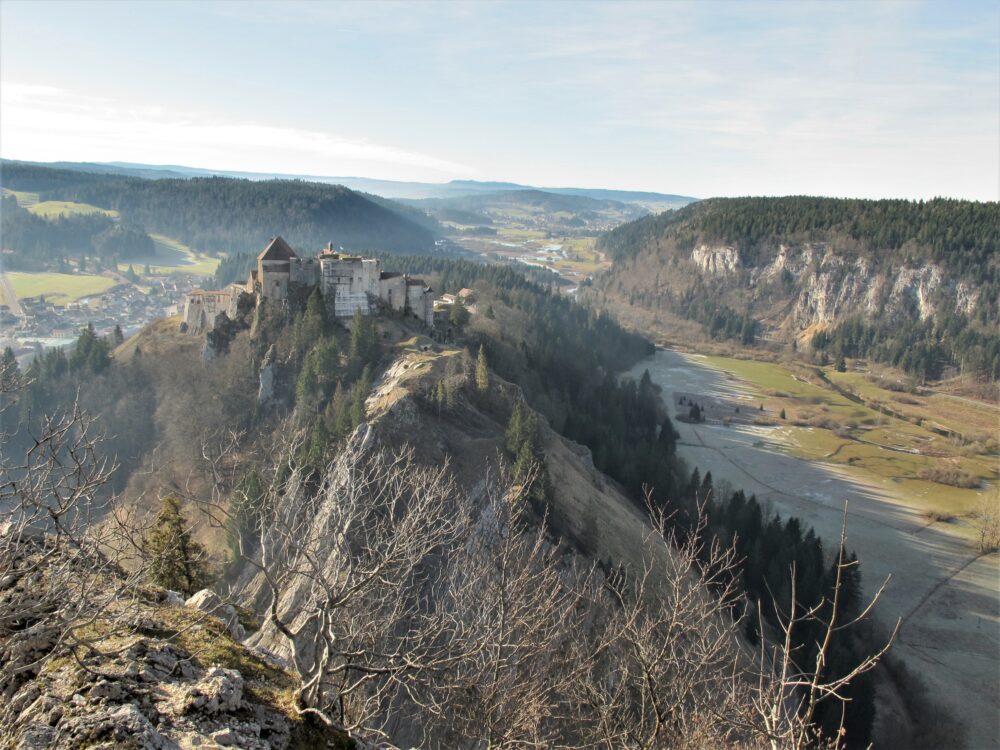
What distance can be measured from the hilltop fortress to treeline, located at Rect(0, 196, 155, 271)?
101 metres

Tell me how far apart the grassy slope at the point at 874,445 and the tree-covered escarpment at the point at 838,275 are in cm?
3445

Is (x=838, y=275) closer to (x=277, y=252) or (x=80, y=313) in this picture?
(x=277, y=252)

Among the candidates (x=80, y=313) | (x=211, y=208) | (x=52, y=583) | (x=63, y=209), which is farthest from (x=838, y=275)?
(x=63, y=209)

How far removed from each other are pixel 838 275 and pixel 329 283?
139708 millimetres

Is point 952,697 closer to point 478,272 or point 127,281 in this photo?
point 478,272

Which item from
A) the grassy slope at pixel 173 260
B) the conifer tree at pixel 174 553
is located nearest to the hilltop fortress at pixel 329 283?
the conifer tree at pixel 174 553

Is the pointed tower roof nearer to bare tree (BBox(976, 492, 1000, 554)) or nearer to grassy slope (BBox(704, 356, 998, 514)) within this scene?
grassy slope (BBox(704, 356, 998, 514))

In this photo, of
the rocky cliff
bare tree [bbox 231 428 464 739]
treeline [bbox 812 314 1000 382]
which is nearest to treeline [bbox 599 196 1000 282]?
the rocky cliff

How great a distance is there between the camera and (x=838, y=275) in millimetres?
153125

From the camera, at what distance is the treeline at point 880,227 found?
14150 cm

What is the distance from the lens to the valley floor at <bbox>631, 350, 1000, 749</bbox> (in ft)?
125

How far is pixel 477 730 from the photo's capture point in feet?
45.7

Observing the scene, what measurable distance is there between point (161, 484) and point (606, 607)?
98.0ft

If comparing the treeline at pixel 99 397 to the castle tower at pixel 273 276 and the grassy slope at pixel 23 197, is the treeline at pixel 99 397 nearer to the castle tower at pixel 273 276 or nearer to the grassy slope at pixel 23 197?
the castle tower at pixel 273 276
